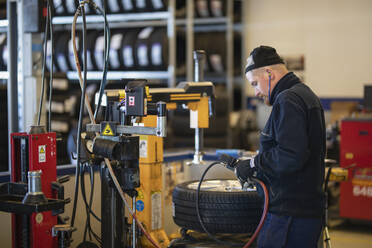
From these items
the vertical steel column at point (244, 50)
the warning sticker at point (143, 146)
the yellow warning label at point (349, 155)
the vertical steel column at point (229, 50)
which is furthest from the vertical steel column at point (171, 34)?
the vertical steel column at point (244, 50)


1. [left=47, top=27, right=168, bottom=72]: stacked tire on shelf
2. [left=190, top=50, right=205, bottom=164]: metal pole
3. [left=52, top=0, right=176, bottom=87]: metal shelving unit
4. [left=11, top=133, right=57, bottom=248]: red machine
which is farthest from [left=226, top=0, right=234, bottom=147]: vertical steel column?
[left=11, top=133, right=57, bottom=248]: red machine

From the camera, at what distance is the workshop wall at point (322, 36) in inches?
340

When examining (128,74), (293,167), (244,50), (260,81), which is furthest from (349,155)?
(244,50)

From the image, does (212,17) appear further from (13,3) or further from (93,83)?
(13,3)

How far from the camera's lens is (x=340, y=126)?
5461 millimetres

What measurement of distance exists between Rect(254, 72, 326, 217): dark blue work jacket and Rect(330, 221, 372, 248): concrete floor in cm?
245

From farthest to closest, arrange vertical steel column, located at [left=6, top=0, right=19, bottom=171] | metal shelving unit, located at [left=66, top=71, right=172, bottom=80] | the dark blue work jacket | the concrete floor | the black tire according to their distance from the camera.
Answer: metal shelving unit, located at [left=66, top=71, right=172, bottom=80]
the concrete floor
vertical steel column, located at [left=6, top=0, right=19, bottom=171]
the black tire
the dark blue work jacket

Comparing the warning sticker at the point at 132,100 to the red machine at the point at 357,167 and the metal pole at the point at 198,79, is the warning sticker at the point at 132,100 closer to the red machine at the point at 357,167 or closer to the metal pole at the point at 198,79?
the metal pole at the point at 198,79

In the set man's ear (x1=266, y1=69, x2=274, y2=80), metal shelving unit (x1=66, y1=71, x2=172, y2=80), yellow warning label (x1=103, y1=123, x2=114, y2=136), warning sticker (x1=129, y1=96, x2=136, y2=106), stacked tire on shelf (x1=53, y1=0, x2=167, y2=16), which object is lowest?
yellow warning label (x1=103, y1=123, x2=114, y2=136)

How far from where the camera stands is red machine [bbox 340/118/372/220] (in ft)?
17.4

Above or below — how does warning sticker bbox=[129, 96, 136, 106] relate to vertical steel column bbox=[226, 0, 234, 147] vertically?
below

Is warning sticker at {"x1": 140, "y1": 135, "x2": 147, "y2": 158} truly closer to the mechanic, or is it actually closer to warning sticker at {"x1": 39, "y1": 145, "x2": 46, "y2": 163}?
warning sticker at {"x1": 39, "y1": 145, "x2": 46, "y2": 163}

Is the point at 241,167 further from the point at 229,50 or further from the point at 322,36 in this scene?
the point at 322,36

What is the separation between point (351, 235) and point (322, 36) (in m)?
4.30
